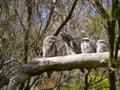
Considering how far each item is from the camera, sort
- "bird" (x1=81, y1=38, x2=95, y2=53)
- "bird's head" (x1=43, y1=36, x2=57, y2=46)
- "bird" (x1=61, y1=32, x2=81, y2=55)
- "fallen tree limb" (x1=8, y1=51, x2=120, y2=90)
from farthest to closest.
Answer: "bird's head" (x1=43, y1=36, x2=57, y2=46) → "bird" (x1=61, y1=32, x2=81, y2=55) → "bird" (x1=81, y1=38, x2=95, y2=53) → "fallen tree limb" (x1=8, y1=51, x2=120, y2=90)

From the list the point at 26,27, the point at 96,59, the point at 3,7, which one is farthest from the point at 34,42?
the point at 96,59

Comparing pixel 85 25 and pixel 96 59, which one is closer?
pixel 96 59

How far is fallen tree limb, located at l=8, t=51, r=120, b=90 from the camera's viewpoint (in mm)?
6227

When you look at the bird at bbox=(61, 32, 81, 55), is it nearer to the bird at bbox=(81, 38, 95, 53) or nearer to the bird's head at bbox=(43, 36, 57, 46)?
the bird at bbox=(81, 38, 95, 53)

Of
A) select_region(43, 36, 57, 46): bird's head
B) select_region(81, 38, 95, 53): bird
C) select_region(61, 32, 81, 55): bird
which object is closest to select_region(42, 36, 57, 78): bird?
select_region(43, 36, 57, 46): bird's head

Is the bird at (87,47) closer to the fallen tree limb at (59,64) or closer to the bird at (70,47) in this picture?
the bird at (70,47)

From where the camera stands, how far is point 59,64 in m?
6.49

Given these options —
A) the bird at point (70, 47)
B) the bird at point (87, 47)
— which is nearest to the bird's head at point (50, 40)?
the bird at point (70, 47)

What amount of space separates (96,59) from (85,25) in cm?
591

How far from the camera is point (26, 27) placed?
9.23m

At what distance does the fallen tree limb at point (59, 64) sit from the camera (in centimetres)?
623

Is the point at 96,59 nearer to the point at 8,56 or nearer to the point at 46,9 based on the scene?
the point at 8,56

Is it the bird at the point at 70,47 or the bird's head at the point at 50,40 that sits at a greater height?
the bird's head at the point at 50,40

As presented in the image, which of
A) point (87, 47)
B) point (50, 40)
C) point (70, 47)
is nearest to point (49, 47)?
point (50, 40)
